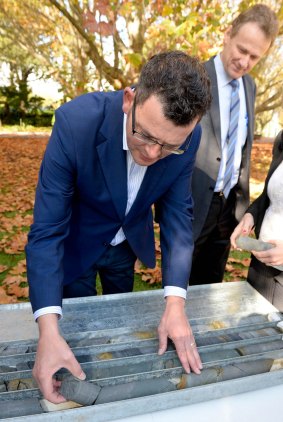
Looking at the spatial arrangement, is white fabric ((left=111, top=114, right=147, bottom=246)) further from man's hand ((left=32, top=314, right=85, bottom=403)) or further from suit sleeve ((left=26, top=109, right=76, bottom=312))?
man's hand ((left=32, top=314, right=85, bottom=403))

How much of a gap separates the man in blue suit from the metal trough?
0.08 meters

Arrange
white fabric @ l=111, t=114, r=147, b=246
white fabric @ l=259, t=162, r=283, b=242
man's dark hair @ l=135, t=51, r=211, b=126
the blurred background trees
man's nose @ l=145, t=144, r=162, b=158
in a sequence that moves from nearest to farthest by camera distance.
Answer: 1. man's dark hair @ l=135, t=51, r=211, b=126
2. man's nose @ l=145, t=144, r=162, b=158
3. white fabric @ l=111, t=114, r=147, b=246
4. white fabric @ l=259, t=162, r=283, b=242
5. the blurred background trees

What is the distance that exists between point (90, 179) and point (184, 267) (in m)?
0.57

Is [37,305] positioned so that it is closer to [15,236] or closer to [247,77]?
[247,77]

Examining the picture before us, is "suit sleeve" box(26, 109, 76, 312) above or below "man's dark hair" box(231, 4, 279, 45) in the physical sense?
below

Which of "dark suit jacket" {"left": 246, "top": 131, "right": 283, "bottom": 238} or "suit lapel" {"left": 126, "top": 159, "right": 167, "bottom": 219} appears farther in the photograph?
"dark suit jacket" {"left": 246, "top": 131, "right": 283, "bottom": 238}

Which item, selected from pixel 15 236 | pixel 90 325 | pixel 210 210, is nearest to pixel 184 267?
pixel 90 325

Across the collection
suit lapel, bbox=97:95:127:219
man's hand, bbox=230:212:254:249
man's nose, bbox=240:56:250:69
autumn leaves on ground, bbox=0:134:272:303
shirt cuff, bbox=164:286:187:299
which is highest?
man's nose, bbox=240:56:250:69

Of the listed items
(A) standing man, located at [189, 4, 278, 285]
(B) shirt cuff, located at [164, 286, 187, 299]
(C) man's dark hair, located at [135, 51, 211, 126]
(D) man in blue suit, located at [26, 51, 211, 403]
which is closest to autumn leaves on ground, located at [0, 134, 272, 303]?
(A) standing man, located at [189, 4, 278, 285]

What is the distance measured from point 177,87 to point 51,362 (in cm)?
95

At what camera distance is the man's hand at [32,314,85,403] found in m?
1.11

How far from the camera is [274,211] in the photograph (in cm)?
205

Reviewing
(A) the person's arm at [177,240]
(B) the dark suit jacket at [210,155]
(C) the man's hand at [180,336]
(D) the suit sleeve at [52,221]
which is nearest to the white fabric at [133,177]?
(A) the person's arm at [177,240]

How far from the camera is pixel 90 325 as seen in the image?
1.54m
